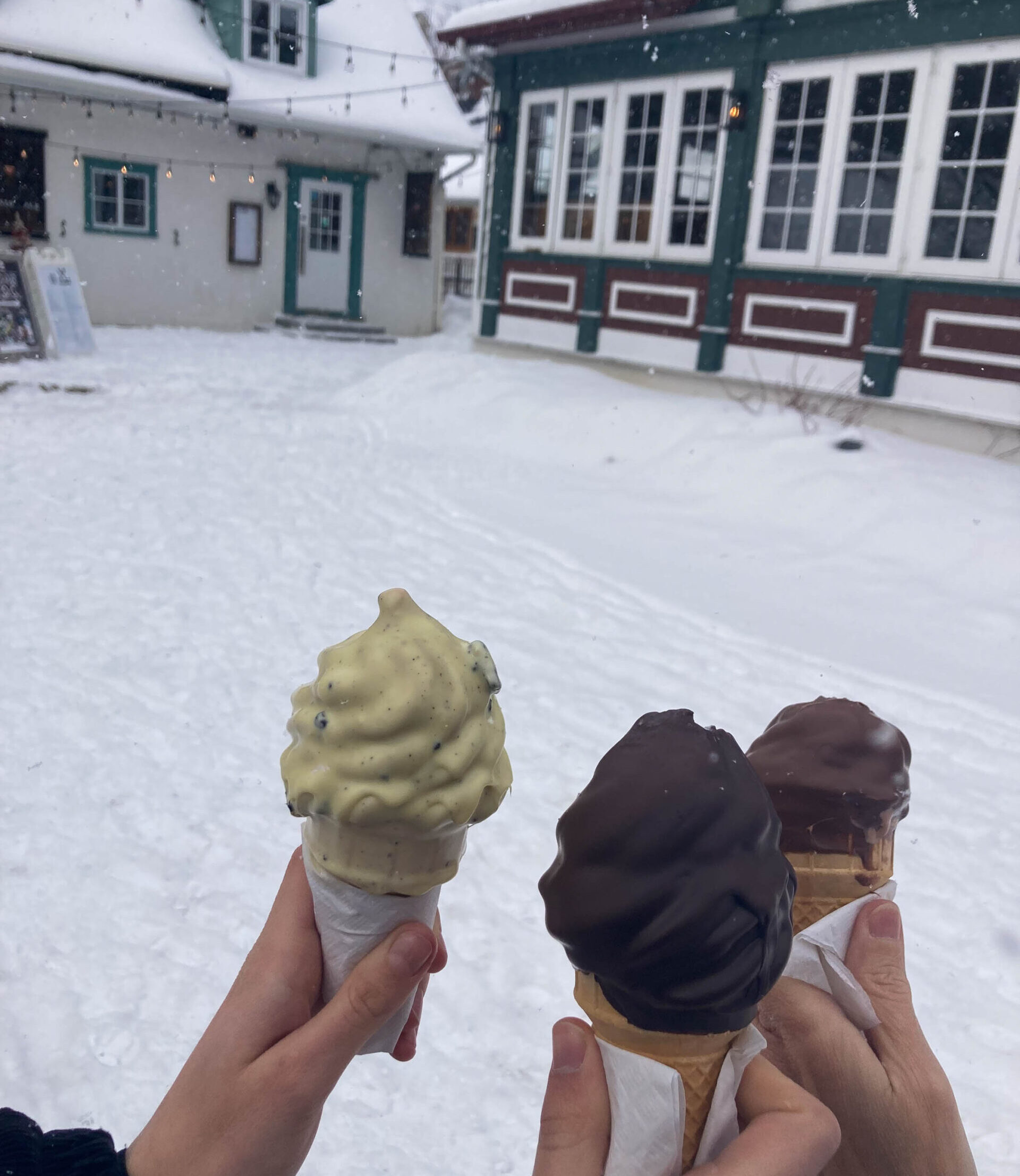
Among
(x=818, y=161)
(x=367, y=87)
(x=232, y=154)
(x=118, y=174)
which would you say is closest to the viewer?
(x=818, y=161)

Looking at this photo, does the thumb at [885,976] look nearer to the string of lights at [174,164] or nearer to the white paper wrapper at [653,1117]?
the white paper wrapper at [653,1117]

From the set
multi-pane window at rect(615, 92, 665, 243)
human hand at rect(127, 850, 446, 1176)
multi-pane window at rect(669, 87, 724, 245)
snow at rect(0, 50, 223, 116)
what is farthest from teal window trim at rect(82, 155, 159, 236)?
human hand at rect(127, 850, 446, 1176)

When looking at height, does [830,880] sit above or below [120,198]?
below

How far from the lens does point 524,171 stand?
40.5ft

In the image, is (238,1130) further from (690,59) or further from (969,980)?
(690,59)

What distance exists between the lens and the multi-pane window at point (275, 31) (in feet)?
53.9

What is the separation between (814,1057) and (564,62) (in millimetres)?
12303

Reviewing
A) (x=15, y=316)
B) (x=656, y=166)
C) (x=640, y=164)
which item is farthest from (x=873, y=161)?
(x=15, y=316)

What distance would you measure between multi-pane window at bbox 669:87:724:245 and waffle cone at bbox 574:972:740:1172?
416 inches

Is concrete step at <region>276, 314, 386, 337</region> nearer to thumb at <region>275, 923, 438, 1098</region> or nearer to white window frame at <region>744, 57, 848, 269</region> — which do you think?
white window frame at <region>744, 57, 848, 269</region>

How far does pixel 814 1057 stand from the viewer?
1.24 meters

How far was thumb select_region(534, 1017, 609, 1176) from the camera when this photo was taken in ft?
3.45

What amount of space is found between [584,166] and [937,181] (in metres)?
4.20

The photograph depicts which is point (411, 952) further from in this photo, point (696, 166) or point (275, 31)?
point (275, 31)
